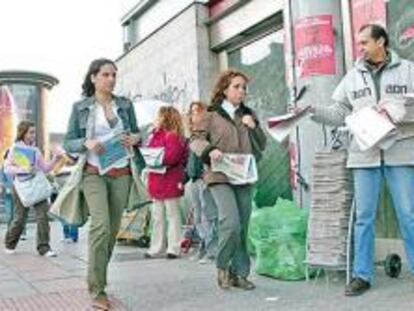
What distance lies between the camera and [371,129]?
4992 mm

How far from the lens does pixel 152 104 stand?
31.2 feet

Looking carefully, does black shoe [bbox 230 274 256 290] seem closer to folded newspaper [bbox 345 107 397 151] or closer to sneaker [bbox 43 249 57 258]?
folded newspaper [bbox 345 107 397 151]

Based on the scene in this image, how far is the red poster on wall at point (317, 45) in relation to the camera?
637 cm

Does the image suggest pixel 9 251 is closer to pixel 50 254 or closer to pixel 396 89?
pixel 50 254

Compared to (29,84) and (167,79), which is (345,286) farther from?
(29,84)

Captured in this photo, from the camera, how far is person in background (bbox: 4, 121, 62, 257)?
9.03 m

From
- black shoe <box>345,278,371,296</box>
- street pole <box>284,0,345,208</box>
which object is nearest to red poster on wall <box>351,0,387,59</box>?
street pole <box>284,0,345,208</box>

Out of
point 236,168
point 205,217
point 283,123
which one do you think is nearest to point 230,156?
point 236,168

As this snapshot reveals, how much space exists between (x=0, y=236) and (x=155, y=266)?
659 cm

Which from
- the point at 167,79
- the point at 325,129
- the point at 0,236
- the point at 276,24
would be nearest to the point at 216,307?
the point at 325,129

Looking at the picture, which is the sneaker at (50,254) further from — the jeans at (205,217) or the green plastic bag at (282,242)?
the green plastic bag at (282,242)

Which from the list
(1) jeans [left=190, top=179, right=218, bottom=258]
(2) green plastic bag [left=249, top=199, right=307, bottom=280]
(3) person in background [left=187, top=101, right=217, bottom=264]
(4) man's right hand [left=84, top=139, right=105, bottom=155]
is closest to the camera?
(4) man's right hand [left=84, top=139, right=105, bottom=155]

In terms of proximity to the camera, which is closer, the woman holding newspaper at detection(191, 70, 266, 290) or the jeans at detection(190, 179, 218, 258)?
the woman holding newspaper at detection(191, 70, 266, 290)

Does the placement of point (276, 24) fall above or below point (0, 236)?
above
